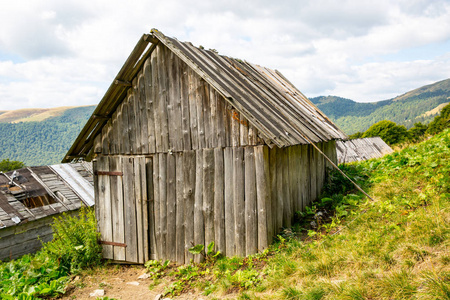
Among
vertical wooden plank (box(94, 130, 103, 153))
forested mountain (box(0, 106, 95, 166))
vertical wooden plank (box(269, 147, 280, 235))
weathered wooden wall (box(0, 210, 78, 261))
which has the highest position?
forested mountain (box(0, 106, 95, 166))

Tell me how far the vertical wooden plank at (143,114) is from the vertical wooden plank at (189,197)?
4.11 feet

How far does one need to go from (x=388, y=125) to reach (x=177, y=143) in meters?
39.8

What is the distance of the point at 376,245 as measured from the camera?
17.7ft

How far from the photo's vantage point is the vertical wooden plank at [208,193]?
7363 mm

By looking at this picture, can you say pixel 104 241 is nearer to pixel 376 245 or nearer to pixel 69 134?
pixel 376 245

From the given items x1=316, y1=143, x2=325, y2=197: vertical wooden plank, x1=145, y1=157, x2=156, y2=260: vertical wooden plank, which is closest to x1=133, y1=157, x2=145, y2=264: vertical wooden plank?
x1=145, y1=157, x2=156, y2=260: vertical wooden plank

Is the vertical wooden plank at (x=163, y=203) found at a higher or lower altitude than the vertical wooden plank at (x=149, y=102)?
lower

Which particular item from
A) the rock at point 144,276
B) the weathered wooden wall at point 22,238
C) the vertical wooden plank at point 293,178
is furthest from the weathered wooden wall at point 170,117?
the weathered wooden wall at point 22,238

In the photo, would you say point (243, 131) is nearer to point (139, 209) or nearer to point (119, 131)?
point (139, 209)

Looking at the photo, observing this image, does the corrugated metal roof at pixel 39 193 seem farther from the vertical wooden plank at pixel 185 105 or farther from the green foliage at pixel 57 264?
the vertical wooden plank at pixel 185 105

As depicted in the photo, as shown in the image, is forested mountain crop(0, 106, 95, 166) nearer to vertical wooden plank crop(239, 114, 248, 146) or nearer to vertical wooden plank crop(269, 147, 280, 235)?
→ vertical wooden plank crop(239, 114, 248, 146)

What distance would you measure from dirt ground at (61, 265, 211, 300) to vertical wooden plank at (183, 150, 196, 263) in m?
0.98

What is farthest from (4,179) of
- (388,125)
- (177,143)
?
(388,125)

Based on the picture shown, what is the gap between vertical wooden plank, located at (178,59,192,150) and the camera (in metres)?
7.65
